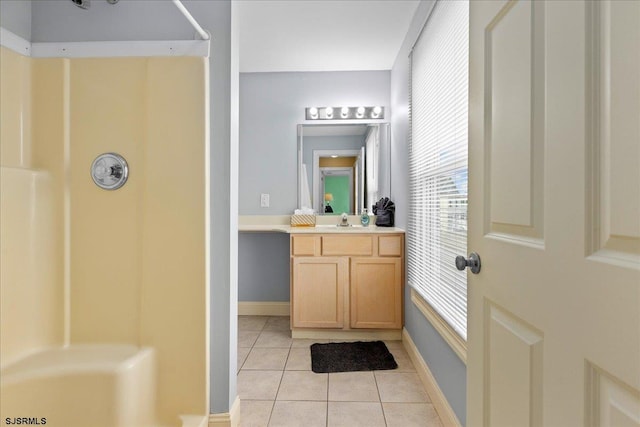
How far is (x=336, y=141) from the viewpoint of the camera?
332cm

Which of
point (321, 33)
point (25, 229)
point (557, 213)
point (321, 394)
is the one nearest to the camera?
point (557, 213)

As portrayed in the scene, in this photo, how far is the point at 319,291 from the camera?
2.70m

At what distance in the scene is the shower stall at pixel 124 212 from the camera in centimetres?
144

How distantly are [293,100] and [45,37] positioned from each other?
2.06 meters

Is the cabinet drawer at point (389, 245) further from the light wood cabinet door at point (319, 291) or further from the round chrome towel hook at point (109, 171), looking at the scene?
the round chrome towel hook at point (109, 171)

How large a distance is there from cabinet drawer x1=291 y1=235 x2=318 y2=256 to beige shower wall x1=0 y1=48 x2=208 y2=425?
4.22 ft

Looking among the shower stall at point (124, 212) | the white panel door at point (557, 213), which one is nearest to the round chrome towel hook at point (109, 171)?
the shower stall at point (124, 212)

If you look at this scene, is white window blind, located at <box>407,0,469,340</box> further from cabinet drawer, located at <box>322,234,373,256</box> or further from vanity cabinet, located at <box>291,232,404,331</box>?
cabinet drawer, located at <box>322,234,373,256</box>

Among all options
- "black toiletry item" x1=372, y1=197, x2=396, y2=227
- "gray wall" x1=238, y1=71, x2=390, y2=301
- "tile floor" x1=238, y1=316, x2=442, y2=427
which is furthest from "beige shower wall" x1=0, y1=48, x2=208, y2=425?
"black toiletry item" x1=372, y1=197, x2=396, y2=227

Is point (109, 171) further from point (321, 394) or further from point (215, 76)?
point (321, 394)

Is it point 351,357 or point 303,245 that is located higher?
point 303,245

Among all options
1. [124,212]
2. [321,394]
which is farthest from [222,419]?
[124,212]

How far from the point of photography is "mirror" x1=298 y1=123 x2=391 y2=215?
10.8 feet

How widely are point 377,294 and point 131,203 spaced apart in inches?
74.6
